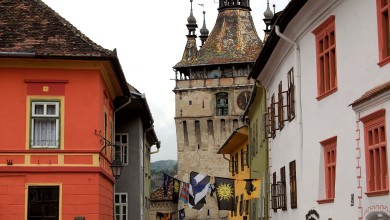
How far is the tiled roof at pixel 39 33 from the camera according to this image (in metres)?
21.1

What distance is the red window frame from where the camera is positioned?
51.3 feet

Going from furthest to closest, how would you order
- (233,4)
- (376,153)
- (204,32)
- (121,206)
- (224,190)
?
(204,32)
(233,4)
(121,206)
(224,190)
(376,153)

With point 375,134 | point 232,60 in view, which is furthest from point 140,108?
point 232,60

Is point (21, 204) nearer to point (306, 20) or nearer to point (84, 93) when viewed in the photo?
point (84, 93)

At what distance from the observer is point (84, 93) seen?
21562 millimetres

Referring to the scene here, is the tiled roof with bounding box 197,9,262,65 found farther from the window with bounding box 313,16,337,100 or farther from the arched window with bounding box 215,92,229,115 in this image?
the window with bounding box 313,16,337,100

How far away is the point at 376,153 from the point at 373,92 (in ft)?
3.07

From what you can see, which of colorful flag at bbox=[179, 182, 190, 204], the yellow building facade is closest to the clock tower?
the yellow building facade

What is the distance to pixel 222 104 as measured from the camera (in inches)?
3888

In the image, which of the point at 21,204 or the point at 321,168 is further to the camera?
the point at 21,204

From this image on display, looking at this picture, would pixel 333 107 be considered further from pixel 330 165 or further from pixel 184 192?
pixel 184 192

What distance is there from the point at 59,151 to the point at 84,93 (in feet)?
5.28

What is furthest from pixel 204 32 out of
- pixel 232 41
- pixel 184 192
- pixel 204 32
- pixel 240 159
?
pixel 184 192

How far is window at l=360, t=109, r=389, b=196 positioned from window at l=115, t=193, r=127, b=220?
2066cm
